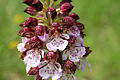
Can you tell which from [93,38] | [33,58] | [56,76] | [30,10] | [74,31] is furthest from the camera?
[93,38]

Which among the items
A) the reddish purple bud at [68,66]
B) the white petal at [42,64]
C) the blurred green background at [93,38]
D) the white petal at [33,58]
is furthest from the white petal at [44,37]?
the blurred green background at [93,38]

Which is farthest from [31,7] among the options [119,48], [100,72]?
[119,48]

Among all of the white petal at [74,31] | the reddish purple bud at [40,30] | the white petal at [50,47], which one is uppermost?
the reddish purple bud at [40,30]

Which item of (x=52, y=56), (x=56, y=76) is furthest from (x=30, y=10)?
(x=56, y=76)

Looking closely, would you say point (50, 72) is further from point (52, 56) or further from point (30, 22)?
point (30, 22)

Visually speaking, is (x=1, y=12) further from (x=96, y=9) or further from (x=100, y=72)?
(x=100, y=72)

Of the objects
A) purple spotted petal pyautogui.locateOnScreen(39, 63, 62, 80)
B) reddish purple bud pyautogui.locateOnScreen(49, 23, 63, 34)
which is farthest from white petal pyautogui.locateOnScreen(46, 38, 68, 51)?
purple spotted petal pyautogui.locateOnScreen(39, 63, 62, 80)

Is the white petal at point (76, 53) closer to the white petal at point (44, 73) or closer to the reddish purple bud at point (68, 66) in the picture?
the reddish purple bud at point (68, 66)

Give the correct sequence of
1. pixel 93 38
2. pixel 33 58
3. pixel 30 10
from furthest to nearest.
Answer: pixel 93 38 → pixel 30 10 → pixel 33 58
